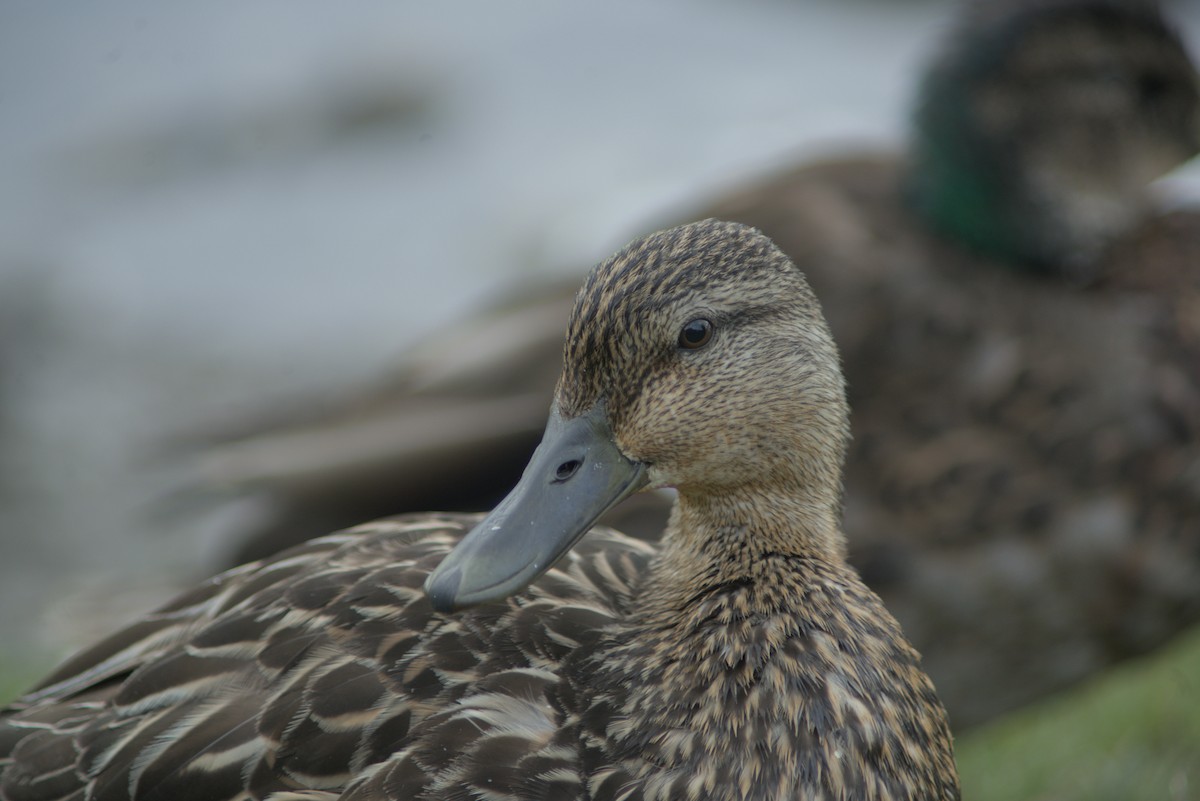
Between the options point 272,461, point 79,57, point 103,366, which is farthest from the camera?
point 79,57

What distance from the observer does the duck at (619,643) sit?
6.64 feet

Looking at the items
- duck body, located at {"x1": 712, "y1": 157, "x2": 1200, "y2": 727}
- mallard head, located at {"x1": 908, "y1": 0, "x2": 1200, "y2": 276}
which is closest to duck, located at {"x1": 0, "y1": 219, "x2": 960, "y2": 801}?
duck body, located at {"x1": 712, "y1": 157, "x2": 1200, "y2": 727}

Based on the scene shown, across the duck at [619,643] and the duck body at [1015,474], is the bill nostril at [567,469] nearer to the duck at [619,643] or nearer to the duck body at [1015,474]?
the duck at [619,643]

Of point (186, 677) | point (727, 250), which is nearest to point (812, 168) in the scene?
point (727, 250)

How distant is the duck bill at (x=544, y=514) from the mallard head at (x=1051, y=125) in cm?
202

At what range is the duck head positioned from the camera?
2.10 meters

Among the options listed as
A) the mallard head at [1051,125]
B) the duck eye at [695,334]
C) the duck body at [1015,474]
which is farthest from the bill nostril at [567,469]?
the mallard head at [1051,125]

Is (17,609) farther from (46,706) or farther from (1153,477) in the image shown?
(1153,477)

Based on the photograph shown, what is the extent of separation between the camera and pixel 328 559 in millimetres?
2432

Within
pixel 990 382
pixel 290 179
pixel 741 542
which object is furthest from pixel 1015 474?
pixel 290 179

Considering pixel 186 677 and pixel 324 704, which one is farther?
pixel 186 677

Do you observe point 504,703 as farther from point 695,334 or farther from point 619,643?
point 695,334

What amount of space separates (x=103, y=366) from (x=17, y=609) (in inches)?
63.5

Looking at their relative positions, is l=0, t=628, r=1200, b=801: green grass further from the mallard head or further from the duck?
the duck
